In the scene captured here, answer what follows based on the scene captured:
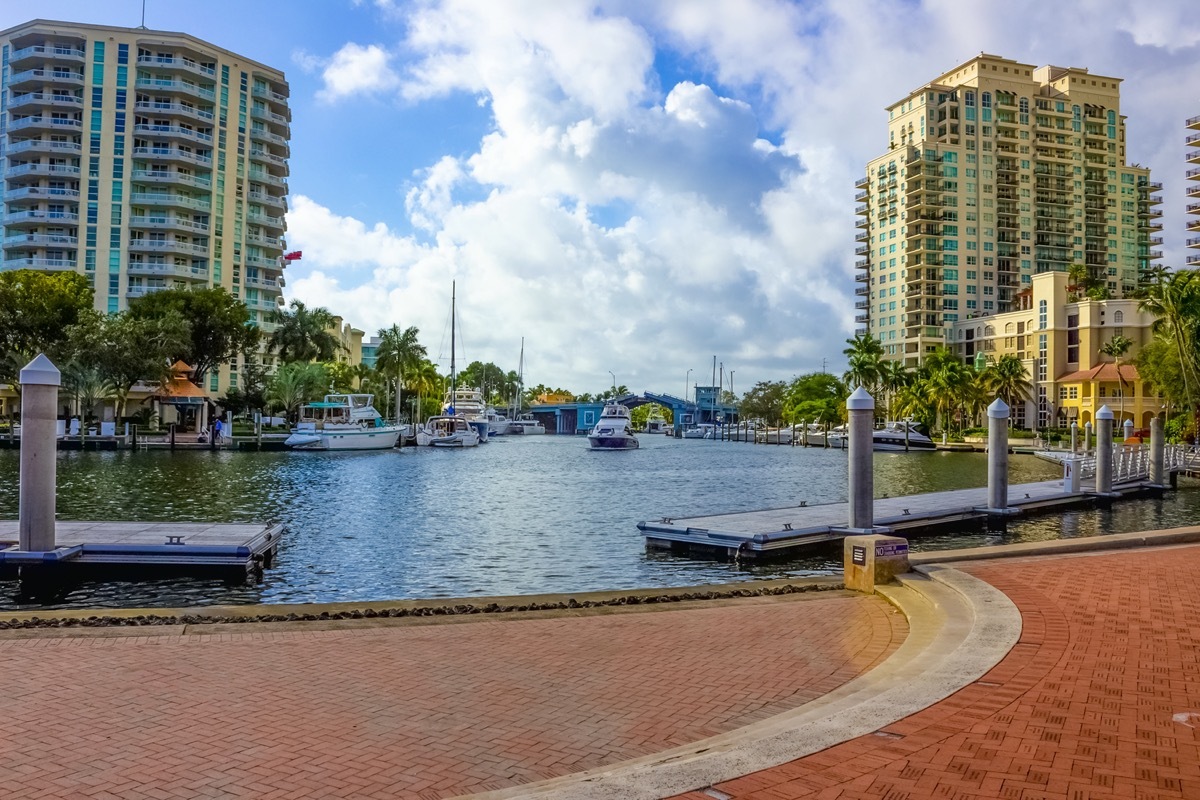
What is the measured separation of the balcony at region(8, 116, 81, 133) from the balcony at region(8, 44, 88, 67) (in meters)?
5.61

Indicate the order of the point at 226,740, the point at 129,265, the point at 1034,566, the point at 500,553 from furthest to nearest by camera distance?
the point at 129,265 → the point at 500,553 → the point at 1034,566 → the point at 226,740

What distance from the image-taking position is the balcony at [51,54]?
86438 millimetres

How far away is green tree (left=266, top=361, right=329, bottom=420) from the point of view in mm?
88312

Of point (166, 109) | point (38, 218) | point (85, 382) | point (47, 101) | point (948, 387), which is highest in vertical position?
point (47, 101)

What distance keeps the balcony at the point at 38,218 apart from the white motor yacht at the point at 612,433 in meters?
55.6

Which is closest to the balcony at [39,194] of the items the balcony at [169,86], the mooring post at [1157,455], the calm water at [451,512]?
the balcony at [169,86]

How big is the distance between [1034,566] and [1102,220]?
491ft

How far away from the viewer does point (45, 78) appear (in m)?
86.2

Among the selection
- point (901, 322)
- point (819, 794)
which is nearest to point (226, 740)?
point (819, 794)

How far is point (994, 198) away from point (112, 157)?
118590 mm

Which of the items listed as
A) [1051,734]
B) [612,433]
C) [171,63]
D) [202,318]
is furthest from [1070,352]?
[1051,734]

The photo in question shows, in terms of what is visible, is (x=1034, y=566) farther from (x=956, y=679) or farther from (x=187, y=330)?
(x=187, y=330)

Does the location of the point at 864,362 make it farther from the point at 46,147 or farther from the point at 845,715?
the point at 845,715

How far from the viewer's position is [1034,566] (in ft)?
43.4
